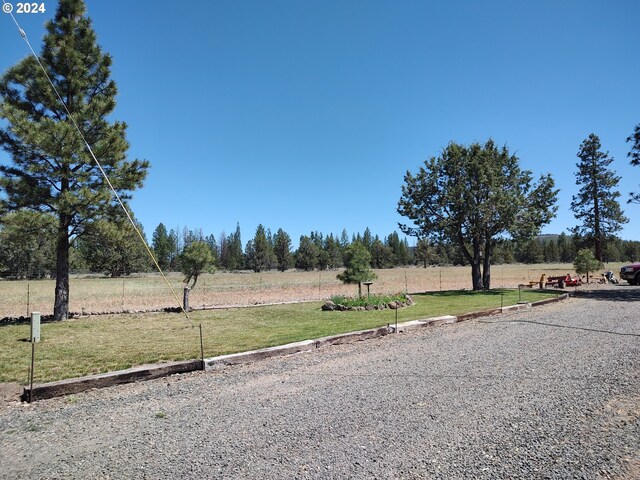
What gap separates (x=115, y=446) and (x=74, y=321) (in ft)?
36.7

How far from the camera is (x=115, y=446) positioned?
3.74 meters

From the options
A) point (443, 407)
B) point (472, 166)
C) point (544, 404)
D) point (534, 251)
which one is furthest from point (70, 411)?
point (534, 251)

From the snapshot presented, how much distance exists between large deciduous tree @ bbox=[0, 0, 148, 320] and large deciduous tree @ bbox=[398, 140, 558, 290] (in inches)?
641

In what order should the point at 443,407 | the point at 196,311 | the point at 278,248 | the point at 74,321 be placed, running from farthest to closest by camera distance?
the point at 278,248 < the point at 196,311 < the point at 74,321 < the point at 443,407

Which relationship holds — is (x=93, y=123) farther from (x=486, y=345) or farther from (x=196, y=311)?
(x=486, y=345)

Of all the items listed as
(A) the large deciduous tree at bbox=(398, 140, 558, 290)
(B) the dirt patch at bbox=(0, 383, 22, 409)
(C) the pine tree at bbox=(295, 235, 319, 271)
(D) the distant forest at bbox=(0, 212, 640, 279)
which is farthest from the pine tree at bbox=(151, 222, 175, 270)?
(B) the dirt patch at bbox=(0, 383, 22, 409)

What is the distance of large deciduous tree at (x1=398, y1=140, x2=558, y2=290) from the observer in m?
22.4

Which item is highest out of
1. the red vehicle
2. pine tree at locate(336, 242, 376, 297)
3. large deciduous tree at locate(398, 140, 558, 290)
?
large deciduous tree at locate(398, 140, 558, 290)

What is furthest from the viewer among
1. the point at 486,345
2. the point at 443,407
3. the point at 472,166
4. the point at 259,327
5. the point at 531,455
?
the point at 472,166

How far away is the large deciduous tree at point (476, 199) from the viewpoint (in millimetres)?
22406

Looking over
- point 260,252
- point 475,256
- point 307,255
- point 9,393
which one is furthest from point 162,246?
point 9,393

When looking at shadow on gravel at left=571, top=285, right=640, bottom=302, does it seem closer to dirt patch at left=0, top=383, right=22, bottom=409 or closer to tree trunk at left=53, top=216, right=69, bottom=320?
dirt patch at left=0, top=383, right=22, bottom=409

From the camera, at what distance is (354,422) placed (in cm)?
426

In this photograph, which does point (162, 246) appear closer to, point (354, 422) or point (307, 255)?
point (307, 255)
